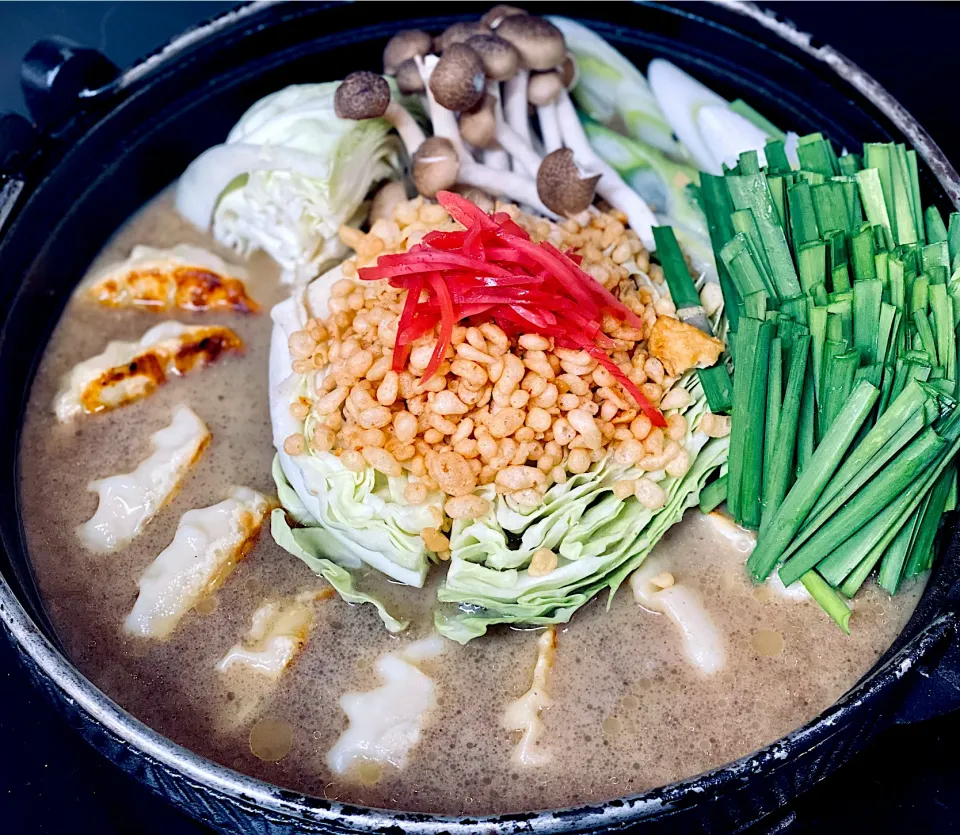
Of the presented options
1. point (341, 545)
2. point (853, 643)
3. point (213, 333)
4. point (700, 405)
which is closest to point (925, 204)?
point (700, 405)

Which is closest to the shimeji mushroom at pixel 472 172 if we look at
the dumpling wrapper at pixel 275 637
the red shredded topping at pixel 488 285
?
the red shredded topping at pixel 488 285

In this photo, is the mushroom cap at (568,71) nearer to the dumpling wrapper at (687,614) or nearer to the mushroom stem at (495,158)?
the mushroom stem at (495,158)

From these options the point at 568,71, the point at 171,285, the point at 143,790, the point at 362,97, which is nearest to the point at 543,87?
the point at 568,71

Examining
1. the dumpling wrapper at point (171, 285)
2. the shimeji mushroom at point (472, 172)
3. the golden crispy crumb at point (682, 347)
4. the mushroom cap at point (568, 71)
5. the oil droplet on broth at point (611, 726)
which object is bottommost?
the oil droplet on broth at point (611, 726)

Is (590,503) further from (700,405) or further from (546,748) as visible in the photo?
(546,748)

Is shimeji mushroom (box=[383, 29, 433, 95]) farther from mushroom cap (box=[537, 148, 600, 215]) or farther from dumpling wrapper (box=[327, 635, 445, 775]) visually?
dumpling wrapper (box=[327, 635, 445, 775])

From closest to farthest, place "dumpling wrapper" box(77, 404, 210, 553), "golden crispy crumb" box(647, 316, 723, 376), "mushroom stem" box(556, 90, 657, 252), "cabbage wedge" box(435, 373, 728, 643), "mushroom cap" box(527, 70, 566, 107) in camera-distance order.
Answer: "cabbage wedge" box(435, 373, 728, 643) < "golden crispy crumb" box(647, 316, 723, 376) < "dumpling wrapper" box(77, 404, 210, 553) < "mushroom stem" box(556, 90, 657, 252) < "mushroom cap" box(527, 70, 566, 107)

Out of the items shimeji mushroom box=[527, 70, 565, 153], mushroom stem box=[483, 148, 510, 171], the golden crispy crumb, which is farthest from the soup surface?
shimeji mushroom box=[527, 70, 565, 153]
